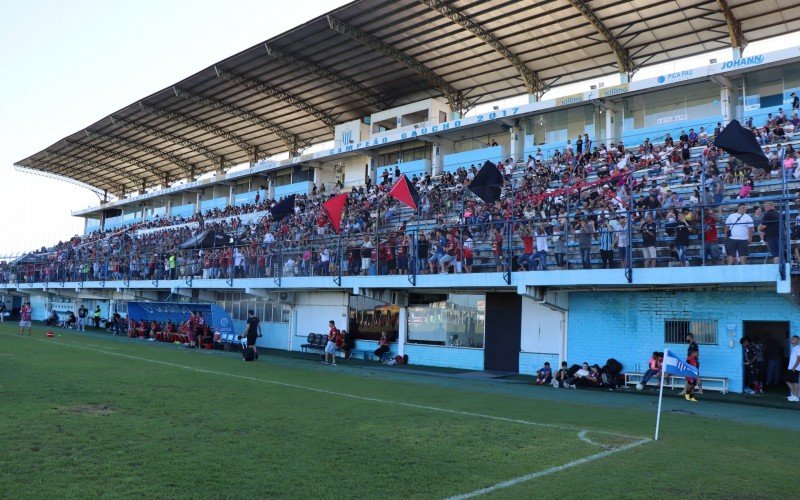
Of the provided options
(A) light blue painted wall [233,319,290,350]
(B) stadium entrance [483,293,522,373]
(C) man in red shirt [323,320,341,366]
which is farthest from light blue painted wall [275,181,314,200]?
(B) stadium entrance [483,293,522,373]

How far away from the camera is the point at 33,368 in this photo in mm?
17078

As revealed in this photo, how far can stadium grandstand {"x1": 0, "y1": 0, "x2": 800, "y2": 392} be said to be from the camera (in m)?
19.2

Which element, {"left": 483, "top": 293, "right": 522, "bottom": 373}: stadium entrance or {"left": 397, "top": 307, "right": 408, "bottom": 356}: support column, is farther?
{"left": 397, "top": 307, "right": 408, "bottom": 356}: support column

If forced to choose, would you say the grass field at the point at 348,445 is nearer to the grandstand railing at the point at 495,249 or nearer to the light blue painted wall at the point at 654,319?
the light blue painted wall at the point at 654,319

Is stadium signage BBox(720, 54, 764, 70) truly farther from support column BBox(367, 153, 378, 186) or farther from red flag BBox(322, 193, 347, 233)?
support column BBox(367, 153, 378, 186)

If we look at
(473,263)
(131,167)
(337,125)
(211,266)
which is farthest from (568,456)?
(131,167)

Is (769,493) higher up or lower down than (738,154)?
lower down

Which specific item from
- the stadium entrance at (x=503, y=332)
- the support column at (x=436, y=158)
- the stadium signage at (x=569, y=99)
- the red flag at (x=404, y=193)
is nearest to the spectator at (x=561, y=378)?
the stadium entrance at (x=503, y=332)

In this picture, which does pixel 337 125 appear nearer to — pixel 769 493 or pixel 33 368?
pixel 33 368

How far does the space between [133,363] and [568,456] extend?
50.2 feet

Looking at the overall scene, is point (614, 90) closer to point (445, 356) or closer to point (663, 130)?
point (663, 130)

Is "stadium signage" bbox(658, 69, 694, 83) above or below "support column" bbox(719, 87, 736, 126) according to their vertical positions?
above

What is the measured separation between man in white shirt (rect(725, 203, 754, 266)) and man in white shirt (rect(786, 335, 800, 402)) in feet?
7.95

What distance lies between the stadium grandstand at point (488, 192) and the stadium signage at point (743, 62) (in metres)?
0.06
